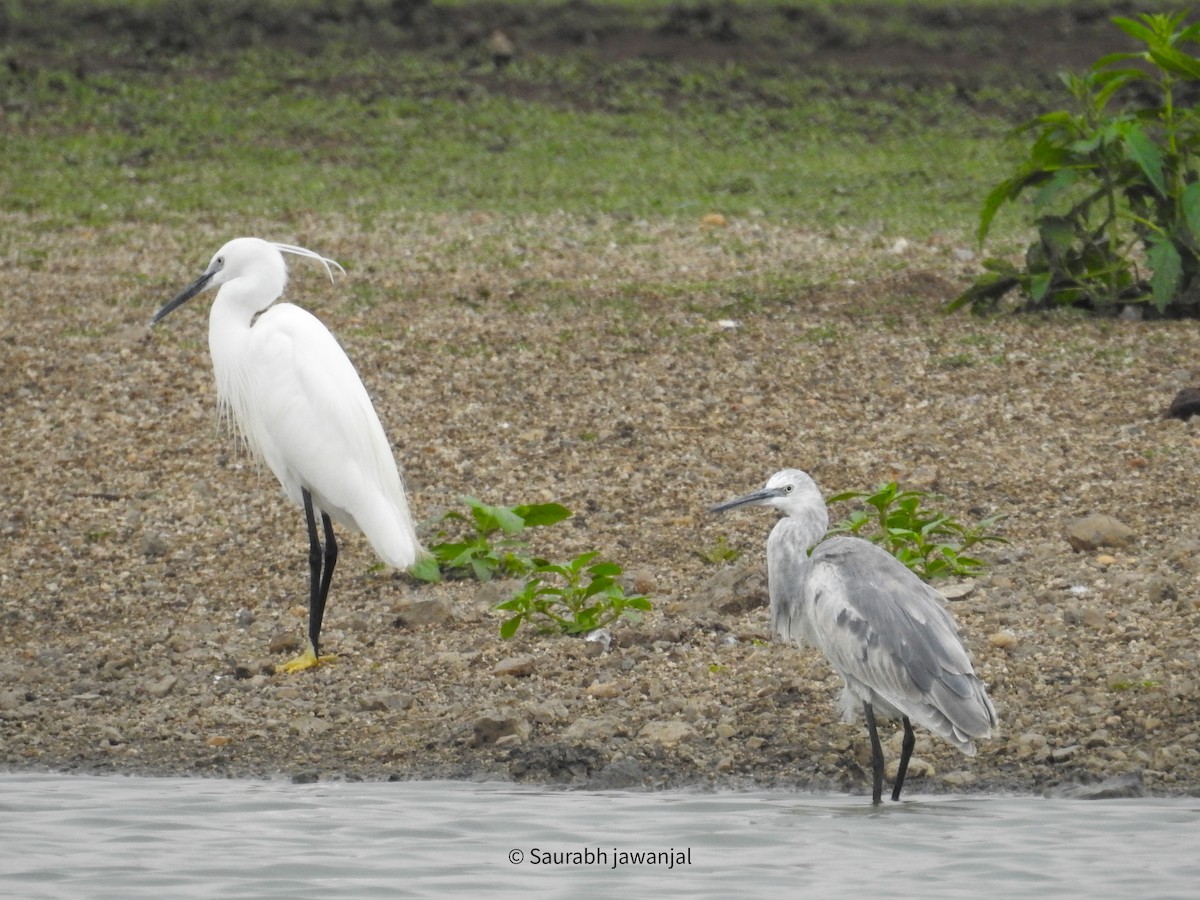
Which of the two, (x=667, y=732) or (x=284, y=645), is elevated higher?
(x=284, y=645)

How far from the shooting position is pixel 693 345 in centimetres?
944

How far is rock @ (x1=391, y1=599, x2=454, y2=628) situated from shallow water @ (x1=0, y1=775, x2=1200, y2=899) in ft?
3.82

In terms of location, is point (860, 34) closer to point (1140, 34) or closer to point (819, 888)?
point (1140, 34)

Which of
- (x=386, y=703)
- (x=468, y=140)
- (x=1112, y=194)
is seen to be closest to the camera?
(x=386, y=703)

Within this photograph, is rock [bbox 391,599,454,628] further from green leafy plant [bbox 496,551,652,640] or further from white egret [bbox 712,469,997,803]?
white egret [bbox 712,469,997,803]

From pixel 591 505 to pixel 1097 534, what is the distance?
198cm

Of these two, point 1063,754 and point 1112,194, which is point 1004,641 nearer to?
point 1063,754

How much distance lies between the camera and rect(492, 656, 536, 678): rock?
6.32 metres

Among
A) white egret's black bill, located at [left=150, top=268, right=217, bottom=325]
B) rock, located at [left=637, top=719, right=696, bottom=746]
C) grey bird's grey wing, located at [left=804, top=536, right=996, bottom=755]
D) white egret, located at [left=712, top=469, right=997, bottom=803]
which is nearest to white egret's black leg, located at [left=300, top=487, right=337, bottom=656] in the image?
white egret's black bill, located at [left=150, top=268, right=217, bottom=325]

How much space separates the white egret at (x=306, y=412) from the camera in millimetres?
6789

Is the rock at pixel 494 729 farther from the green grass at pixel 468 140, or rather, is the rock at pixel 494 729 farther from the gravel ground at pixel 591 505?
the green grass at pixel 468 140

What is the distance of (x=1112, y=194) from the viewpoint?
912 centimetres

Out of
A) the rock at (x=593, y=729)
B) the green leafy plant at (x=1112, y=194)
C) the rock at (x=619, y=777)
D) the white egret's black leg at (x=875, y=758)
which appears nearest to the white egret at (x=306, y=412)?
the rock at (x=593, y=729)

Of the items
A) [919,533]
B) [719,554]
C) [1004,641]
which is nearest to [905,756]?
[1004,641]
